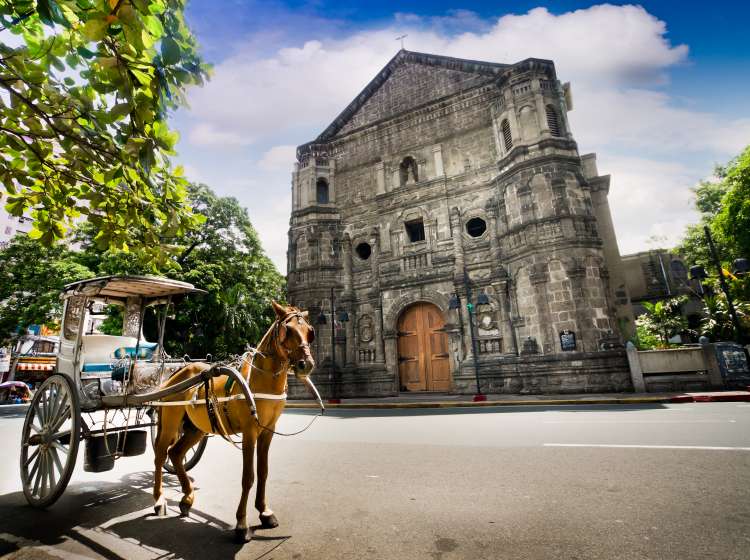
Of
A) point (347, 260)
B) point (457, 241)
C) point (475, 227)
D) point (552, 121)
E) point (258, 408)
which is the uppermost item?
point (552, 121)

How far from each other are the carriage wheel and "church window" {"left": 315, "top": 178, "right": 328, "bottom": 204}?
1711 centimetres

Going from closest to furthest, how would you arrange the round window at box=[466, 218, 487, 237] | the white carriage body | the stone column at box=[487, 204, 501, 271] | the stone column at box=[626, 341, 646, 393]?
the white carriage body < the stone column at box=[626, 341, 646, 393] < the stone column at box=[487, 204, 501, 271] < the round window at box=[466, 218, 487, 237]

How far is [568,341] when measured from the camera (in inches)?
505

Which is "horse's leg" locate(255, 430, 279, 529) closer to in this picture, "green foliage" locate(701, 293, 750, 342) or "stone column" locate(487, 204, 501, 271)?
"stone column" locate(487, 204, 501, 271)

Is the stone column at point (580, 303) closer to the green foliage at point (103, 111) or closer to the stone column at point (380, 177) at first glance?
the stone column at point (380, 177)

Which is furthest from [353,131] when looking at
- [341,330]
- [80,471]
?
[80,471]

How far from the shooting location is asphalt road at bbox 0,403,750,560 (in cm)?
262

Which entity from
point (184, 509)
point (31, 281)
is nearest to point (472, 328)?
point (184, 509)

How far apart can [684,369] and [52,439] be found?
51.9ft

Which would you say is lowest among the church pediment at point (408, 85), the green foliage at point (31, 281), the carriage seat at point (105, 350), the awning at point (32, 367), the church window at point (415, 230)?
the carriage seat at point (105, 350)

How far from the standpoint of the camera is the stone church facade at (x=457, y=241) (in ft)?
43.9

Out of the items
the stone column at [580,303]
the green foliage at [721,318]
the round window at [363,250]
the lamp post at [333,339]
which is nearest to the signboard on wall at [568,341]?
the stone column at [580,303]

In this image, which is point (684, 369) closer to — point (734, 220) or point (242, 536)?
point (734, 220)

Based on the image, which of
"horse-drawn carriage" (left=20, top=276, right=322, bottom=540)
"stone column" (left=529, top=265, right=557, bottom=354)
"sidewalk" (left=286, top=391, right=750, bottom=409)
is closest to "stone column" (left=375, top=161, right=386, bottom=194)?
"stone column" (left=529, top=265, right=557, bottom=354)
